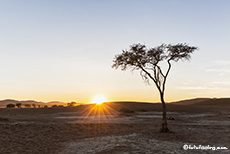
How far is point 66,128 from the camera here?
66.1 feet

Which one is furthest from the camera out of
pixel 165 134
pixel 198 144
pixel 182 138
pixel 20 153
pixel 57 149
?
pixel 165 134

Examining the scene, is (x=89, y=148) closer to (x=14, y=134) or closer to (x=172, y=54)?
(x=14, y=134)

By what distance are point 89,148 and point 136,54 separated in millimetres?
9345

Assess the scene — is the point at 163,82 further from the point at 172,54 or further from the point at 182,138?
the point at 182,138

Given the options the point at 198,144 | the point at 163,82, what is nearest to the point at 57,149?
the point at 198,144

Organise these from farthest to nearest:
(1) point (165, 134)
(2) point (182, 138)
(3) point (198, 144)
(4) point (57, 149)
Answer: (1) point (165, 134)
(2) point (182, 138)
(3) point (198, 144)
(4) point (57, 149)

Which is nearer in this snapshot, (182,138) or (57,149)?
(57,149)

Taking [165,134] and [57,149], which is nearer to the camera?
[57,149]

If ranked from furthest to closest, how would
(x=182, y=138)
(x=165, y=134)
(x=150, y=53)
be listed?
1. (x=150, y=53)
2. (x=165, y=134)
3. (x=182, y=138)

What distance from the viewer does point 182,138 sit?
16.1m

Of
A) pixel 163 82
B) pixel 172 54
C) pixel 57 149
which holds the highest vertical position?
pixel 172 54

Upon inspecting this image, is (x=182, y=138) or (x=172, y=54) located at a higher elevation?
(x=172, y=54)

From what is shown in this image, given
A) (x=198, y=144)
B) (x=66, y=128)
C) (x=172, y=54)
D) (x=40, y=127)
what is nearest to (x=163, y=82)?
(x=172, y=54)

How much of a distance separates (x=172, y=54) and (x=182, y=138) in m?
7.02
